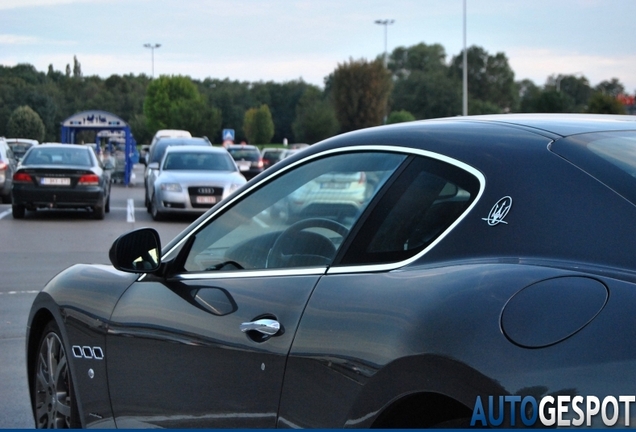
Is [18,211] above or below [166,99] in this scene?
below

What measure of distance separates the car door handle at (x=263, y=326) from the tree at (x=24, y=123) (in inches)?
3298

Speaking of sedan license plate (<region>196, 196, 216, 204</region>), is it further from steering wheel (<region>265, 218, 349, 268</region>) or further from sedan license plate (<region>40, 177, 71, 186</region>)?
steering wheel (<region>265, 218, 349, 268</region>)

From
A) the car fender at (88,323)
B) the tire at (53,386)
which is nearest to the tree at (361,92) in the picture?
the tire at (53,386)

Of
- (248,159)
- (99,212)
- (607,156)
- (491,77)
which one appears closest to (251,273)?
(607,156)

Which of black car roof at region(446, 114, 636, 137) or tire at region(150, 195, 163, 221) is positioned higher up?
black car roof at region(446, 114, 636, 137)

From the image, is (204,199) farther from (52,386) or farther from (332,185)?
(332,185)

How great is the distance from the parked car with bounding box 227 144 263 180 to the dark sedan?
1255 inches

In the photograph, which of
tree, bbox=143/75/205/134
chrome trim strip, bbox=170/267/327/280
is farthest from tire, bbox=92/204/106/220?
tree, bbox=143/75/205/134

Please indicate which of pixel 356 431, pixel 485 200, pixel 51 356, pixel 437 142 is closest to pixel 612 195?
pixel 485 200

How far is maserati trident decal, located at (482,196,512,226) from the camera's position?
256 centimetres

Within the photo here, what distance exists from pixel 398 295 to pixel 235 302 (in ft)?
2.36

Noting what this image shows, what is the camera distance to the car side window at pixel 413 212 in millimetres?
2750

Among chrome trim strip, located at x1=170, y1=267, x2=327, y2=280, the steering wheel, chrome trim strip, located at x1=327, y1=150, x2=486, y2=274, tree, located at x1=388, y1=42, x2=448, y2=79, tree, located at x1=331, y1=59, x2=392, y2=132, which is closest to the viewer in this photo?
chrome trim strip, located at x1=327, y1=150, x2=486, y2=274

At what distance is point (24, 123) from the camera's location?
84750mm
